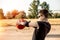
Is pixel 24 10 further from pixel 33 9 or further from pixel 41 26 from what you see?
pixel 41 26

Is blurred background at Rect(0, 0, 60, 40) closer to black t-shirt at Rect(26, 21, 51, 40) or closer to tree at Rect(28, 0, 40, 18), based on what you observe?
tree at Rect(28, 0, 40, 18)

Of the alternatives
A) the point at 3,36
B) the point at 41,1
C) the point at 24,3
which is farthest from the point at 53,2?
the point at 3,36

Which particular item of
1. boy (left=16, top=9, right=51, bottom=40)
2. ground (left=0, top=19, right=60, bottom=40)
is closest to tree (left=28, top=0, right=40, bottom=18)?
ground (left=0, top=19, right=60, bottom=40)

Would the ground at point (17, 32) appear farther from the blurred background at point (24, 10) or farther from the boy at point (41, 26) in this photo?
the boy at point (41, 26)

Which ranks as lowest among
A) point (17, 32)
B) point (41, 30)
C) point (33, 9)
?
point (17, 32)

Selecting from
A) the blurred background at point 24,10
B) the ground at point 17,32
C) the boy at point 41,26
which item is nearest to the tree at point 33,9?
the blurred background at point 24,10

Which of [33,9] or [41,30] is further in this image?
[33,9]

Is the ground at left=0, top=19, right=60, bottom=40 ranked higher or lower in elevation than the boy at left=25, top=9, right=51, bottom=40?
lower

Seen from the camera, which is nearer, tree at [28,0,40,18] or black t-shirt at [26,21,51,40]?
black t-shirt at [26,21,51,40]

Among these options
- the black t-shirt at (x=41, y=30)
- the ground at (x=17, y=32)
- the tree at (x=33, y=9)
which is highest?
the tree at (x=33, y=9)

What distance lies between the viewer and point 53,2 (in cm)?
231

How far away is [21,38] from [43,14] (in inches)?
31.2

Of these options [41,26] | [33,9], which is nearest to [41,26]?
[41,26]

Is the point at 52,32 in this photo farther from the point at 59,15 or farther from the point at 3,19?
the point at 3,19
